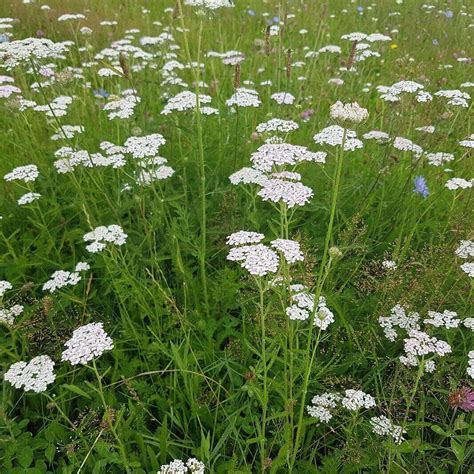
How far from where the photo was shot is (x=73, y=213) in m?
2.97

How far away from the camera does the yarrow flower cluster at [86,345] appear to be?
149 cm

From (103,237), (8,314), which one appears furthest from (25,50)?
(8,314)

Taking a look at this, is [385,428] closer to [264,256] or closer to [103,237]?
[264,256]

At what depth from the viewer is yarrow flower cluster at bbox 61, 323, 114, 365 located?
1.49m

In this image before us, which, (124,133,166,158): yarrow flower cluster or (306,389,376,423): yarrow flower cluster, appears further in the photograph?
(124,133,166,158): yarrow flower cluster

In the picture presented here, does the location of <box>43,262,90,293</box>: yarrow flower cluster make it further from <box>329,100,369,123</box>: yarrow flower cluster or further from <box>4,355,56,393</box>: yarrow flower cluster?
<box>329,100,369,123</box>: yarrow flower cluster

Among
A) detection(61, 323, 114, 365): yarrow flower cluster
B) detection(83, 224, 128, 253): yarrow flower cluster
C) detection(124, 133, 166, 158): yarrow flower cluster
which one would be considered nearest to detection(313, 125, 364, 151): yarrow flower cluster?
detection(124, 133, 166, 158): yarrow flower cluster

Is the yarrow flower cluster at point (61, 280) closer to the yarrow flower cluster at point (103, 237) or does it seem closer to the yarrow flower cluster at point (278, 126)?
the yarrow flower cluster at point (103, 237)

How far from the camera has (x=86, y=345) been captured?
153 centimetres

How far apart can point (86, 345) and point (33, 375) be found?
1.18ft

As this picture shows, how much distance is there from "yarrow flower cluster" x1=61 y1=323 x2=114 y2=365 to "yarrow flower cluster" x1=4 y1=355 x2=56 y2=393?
0.18m

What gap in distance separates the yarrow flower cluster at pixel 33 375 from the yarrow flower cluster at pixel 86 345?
0.18 metres

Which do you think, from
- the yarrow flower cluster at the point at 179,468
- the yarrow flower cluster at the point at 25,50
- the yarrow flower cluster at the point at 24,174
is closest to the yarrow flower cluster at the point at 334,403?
the yarrow flower cluster at the point at 179,468

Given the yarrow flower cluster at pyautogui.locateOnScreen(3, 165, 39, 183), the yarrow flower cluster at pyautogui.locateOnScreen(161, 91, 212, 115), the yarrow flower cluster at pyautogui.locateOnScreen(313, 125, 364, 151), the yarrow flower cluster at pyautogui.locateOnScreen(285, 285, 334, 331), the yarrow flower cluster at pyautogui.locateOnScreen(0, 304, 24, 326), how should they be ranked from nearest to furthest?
1. the yarrow flower cluster at pyautogui.locateOnScreen(285, 285, 334, 331)
2. the yarrow flower cluster at pyautogui.locateOnScreen(0, 304, 24, 326)
3. the yarrow flower cluster at pyautogui.locateOnScreen(313, 125, 364, 151)
4. the yarrow flower cluster at pyautogui.locateOnScreen(3, 165, 39, 183)
5. the yarrow flower cluster at pyautogui.locateOnScreen(161, 91, 212, 115)
